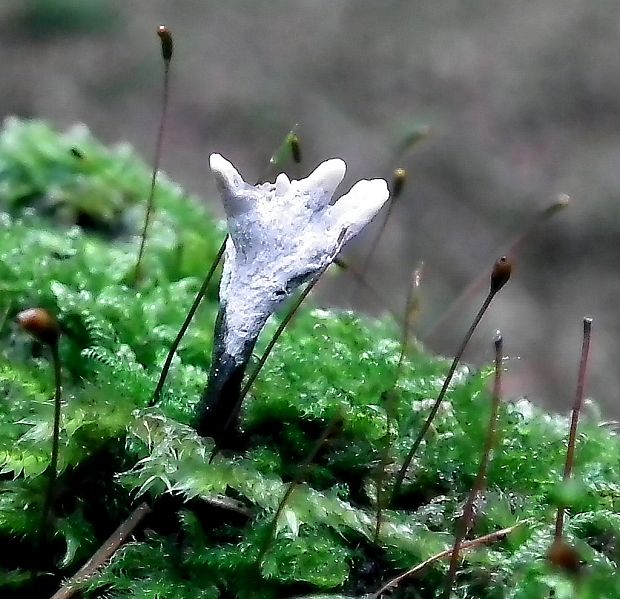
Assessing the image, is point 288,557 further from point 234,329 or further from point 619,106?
point 619,106

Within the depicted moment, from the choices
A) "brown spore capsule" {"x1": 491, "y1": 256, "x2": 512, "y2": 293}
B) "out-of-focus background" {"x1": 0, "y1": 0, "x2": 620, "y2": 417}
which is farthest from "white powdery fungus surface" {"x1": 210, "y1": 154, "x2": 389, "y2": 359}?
"out-of-focus background" {"x1": 0, "y1": 0, "x2": 620, "y2": 417}

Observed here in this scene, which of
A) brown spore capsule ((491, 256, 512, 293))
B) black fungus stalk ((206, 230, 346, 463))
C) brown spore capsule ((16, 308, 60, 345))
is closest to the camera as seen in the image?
brown spore capsule ((16, 308, 60, 345))

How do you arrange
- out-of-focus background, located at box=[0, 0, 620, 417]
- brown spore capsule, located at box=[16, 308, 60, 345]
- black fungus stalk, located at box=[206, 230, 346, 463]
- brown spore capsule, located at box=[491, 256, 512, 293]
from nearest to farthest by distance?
brown spore capsule, located at box=[16, 308, 60, 345] < brown spore capsule, located at box=[491, 256, 512, 293] < black fungus stalk, located at box=[206, 230, 346, 463] < out-of-focus background, located at box=[0, 0, 620, 417]

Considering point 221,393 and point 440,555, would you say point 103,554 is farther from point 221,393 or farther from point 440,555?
point 440,555

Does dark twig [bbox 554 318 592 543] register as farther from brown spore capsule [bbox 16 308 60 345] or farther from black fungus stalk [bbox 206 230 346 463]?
brown spore capsule [bbox 16 308 60 345]

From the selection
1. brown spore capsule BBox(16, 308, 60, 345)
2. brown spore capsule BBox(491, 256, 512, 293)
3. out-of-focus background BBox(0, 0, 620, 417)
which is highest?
out-of-focus background BBox(0, 0, 620, 417)

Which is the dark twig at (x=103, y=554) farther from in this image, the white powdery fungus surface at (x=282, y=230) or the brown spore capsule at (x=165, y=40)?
the brown spore capsule at (x=165, y=40)

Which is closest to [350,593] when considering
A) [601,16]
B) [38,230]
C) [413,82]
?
[38,230]
